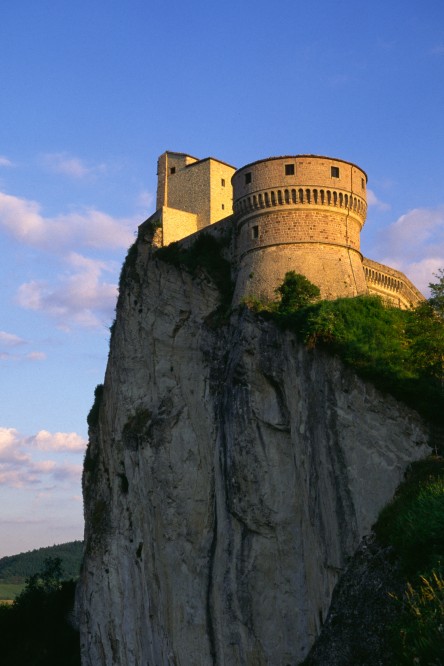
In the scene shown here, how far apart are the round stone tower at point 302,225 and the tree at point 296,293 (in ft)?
1.51

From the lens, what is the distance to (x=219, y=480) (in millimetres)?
30250

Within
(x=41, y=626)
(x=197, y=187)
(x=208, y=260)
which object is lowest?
(x=41, y=626)

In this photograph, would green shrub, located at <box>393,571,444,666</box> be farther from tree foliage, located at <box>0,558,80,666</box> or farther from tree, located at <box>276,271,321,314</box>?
tree foliage, located at <box>0,558,80,666</box>

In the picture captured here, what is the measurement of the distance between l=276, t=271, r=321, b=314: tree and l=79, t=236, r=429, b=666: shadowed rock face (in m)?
1.15

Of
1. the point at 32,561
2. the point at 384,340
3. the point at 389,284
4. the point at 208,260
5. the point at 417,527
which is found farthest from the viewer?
the point at 32,561

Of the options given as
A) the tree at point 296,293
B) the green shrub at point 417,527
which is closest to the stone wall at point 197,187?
the tree at point 296,293

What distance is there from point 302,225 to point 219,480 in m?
10.1

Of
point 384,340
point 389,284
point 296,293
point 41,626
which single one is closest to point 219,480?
point 296,293

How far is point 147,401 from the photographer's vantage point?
37438 mm

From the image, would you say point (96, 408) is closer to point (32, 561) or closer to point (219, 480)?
point (219, 480)

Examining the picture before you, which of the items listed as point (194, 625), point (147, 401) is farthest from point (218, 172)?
point (194, 625)

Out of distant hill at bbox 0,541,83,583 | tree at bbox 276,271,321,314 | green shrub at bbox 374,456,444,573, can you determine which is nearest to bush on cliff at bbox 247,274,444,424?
tree at bbox 276,271,321,314

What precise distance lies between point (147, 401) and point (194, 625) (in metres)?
10.4

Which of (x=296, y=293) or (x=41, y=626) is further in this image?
(x=41, y=626)
